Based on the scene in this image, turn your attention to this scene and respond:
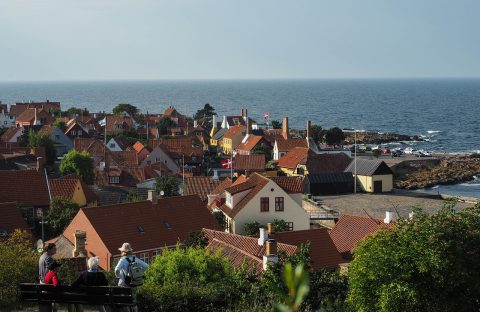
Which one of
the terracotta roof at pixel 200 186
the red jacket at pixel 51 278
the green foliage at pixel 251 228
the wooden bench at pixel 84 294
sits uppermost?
the red jacket at pixel 51 278

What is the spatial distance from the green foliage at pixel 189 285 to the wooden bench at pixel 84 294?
3005mm

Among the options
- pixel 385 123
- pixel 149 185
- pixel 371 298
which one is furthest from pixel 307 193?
pixel 385 123

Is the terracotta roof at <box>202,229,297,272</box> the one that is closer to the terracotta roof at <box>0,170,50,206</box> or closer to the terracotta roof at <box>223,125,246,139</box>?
the terracotta roof at <box>0,170,50,206</box>

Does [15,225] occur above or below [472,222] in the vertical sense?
below

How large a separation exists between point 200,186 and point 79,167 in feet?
36.1

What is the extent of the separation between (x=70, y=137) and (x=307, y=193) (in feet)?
113

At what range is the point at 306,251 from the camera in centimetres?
1922

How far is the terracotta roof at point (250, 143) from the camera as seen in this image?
264 ft

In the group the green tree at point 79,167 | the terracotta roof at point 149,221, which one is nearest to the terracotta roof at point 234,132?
the green tree at point 79,167

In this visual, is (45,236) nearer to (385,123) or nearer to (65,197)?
(65,197)

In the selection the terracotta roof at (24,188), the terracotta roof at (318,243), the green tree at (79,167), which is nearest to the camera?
the terracotta roof at (318,243)

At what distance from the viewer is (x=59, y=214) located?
35781mm

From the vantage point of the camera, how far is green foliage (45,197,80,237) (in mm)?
35188

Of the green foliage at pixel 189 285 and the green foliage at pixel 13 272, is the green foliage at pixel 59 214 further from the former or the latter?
the green foliage at pixel 13 272
